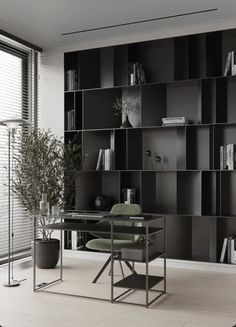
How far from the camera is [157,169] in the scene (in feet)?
20.1

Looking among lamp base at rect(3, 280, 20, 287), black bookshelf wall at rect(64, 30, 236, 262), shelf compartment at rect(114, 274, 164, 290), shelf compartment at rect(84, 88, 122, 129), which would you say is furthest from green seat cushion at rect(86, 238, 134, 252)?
shelf compartment at rect(84, 88, 122, 129)

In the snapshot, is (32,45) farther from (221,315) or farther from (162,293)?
(221,315)

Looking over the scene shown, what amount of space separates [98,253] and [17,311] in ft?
7.78

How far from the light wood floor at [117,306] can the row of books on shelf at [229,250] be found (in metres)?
0.24

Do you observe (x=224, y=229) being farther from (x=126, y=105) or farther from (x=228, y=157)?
(x=126, y=105)

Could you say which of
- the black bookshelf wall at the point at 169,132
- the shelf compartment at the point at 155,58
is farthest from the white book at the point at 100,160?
the shelf compartment at the point at 155,58

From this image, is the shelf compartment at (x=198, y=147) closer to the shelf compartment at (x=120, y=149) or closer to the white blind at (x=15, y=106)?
the shelf compartment at (x=120, y=149)

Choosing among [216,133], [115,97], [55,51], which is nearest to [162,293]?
[216,133]

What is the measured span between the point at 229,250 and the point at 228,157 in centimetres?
117

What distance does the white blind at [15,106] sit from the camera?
6.04 meters

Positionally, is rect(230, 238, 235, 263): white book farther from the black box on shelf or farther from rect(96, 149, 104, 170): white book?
rect(96, 149, 104, 170): white book

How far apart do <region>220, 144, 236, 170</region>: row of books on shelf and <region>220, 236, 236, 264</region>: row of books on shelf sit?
90 cm

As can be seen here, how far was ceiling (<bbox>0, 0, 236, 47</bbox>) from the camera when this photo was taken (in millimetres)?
5078

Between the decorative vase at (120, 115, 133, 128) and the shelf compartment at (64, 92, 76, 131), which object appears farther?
the shelf compartment at (64, 92, 76, 131)
